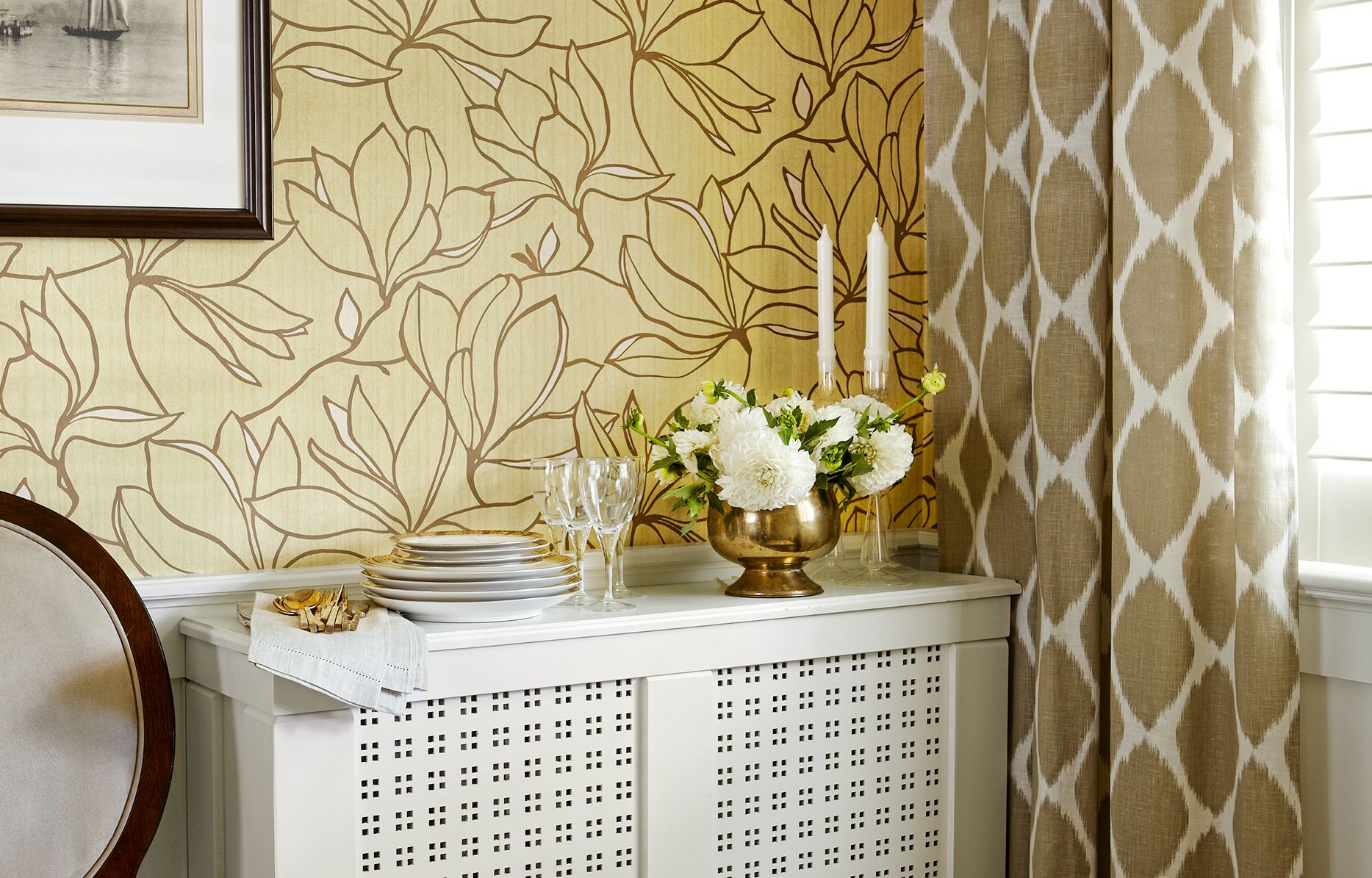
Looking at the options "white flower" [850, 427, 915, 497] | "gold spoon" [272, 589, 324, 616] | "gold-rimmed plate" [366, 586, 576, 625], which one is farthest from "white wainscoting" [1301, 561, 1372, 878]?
"gold spoon" [272, 589, 324, 616]

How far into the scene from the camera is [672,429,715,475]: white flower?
5.47ft

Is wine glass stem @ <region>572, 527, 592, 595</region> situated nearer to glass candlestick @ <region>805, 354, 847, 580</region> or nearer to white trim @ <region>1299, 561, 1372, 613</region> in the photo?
glass candlestick @ <region>805, 354, 847, 580</region>

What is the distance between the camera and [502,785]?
4.70 ft

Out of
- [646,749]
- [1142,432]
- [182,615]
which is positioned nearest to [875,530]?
[1142,432]

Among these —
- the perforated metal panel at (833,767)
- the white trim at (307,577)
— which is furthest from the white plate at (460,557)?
the perforated metal panel at (833,767)

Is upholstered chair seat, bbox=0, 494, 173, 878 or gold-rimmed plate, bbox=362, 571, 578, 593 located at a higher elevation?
gold-rimmed plate, bbox=362, 571, 578, 593

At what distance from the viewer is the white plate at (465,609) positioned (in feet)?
4.69

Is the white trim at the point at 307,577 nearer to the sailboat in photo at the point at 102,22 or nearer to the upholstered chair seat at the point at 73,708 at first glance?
the upholstered chair seat at the point at 73,708

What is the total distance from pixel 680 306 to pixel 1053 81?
0.63 m

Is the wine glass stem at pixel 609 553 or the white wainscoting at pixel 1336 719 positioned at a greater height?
the wine glass stem at pixel 609 553

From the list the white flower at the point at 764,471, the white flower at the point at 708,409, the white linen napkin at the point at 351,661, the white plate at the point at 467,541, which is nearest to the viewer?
the white linen napkin at the point at 351,661

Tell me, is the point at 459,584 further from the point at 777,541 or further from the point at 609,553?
the point at 777,541

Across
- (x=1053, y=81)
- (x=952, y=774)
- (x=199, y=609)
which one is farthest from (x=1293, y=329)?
(x=199, y=609)

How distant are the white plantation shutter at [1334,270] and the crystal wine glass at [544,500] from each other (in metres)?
0.98
